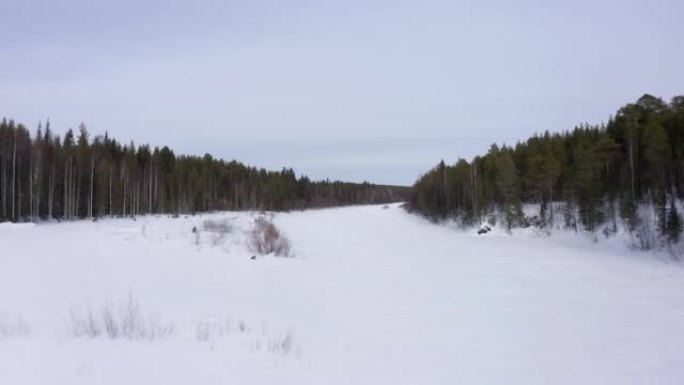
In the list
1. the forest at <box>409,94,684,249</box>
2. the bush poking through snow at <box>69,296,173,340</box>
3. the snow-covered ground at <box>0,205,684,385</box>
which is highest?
the forest at <box>409,94,684,249</box>

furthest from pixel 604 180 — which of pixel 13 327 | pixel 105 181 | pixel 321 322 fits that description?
pixel 105 181

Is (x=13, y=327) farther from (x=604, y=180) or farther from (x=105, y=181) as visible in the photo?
(x=105, y=181)

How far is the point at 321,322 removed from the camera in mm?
8094

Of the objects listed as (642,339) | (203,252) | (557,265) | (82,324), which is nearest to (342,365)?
(82,324)

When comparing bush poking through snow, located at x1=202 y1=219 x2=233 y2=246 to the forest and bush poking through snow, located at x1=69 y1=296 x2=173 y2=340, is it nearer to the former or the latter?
bush poking through snow, located at x1=69 y1=296 x2=173 y2=340

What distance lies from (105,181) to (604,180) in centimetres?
4953

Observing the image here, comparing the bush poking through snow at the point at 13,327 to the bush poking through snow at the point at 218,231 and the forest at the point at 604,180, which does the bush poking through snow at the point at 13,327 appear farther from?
the forest at the point at 604,180

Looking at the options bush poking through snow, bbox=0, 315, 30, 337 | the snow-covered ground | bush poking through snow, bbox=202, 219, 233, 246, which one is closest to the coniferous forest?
bush poking through snow, bbox=202, 219, 233, 246

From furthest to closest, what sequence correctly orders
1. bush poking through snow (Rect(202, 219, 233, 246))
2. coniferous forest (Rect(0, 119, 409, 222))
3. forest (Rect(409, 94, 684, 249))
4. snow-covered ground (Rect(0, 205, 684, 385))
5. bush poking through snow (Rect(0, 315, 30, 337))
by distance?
coniferous forest (Rect(0, 119, 409, 222)) → forest (Rect(409, 94, 684, 249)) → bush poking through snow (Rect(202, 219, 233, 246)) → bush poking through snow (Rect(0, 315, 30, 337)) → snow-covered ground (Rect(0, 205, 684, 385))

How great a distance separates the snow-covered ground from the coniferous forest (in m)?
32.7

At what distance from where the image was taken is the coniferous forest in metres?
42.8

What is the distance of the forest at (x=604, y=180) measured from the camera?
27172 mm

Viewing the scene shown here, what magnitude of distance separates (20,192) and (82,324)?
4409cm

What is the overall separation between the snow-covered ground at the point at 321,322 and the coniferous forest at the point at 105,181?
107 ft
